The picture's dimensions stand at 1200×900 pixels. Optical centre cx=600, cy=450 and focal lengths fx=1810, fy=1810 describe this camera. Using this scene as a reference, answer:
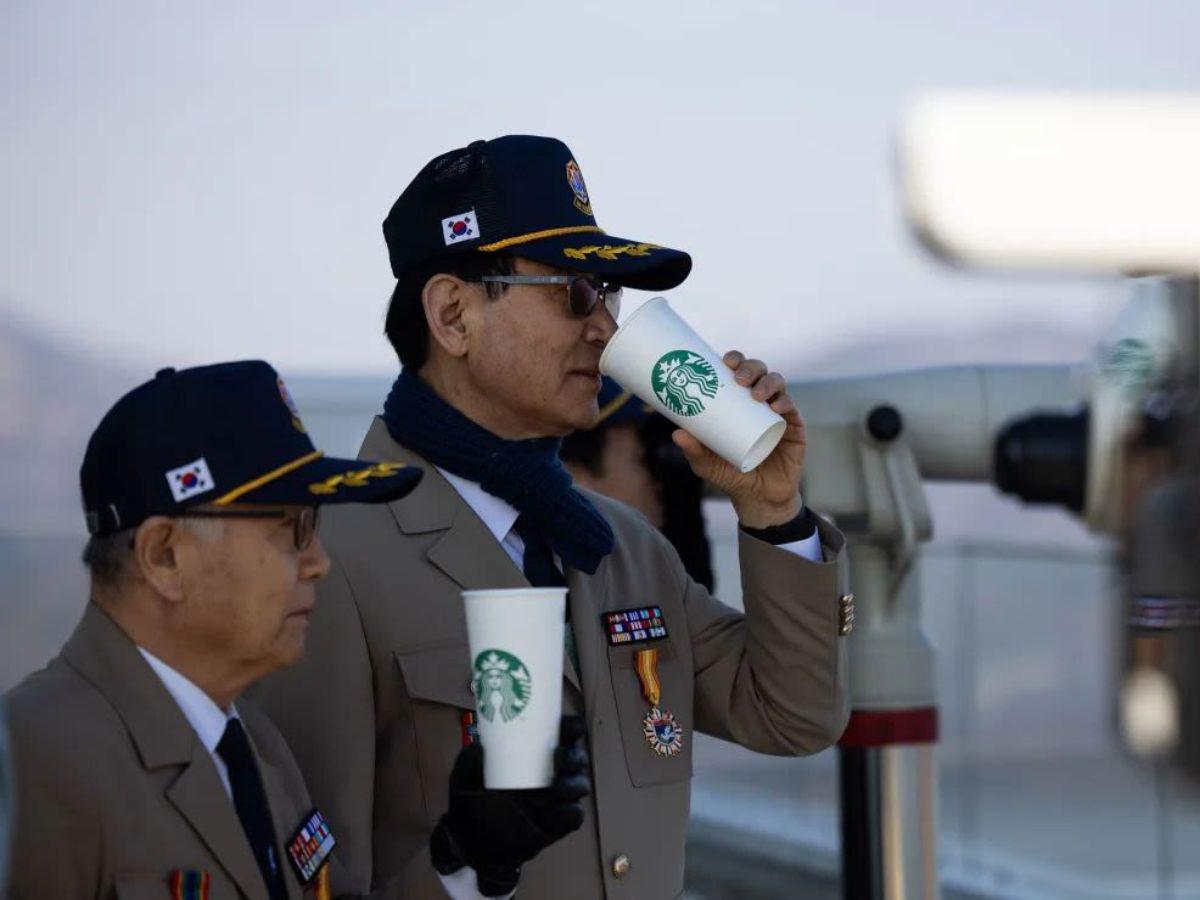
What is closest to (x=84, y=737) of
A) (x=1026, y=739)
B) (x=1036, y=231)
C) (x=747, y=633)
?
(x=747, y=633)

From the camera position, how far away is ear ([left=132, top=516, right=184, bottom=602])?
5.57ft

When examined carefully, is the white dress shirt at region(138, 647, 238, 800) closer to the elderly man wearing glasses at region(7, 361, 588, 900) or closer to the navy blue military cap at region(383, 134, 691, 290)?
the elderly man wearing glasses at region(7, 361, 588, 900)

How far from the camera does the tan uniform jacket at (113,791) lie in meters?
1.54

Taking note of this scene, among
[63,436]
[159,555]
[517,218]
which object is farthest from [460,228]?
[63,436]

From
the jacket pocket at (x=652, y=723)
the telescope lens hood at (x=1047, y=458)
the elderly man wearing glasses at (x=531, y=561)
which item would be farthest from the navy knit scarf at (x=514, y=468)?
the telescope lens hood at (x=1047, y=458)

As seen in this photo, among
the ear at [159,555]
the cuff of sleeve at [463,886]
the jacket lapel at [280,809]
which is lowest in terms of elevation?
the cuff of sleeve at [463,886]

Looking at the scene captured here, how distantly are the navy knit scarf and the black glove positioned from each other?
49 centimetres

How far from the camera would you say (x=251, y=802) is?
1721mm

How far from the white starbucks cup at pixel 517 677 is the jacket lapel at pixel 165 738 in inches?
10.0

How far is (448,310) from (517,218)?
5.6 inches

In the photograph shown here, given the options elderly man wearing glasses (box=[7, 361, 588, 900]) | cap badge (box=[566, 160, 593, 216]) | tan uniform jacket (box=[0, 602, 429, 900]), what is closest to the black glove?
elderly man wearing glasses (box=[7, 361, 588, 900])

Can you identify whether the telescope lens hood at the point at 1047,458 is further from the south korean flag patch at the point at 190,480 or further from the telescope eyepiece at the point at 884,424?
the telescope eyepiece at the point at 884,424

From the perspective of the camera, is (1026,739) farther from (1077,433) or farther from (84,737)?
(1077,433)

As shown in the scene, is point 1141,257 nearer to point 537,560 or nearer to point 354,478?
point 354,478
